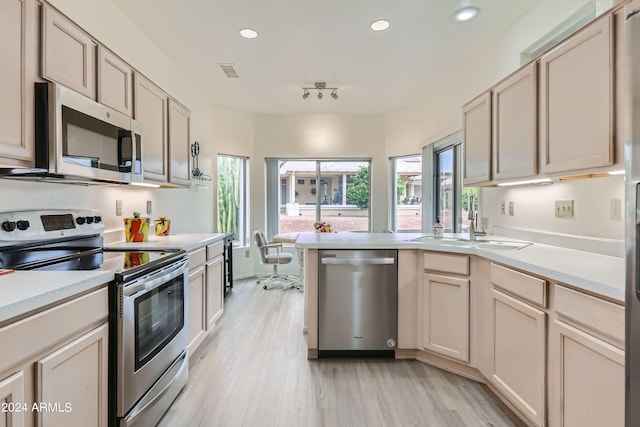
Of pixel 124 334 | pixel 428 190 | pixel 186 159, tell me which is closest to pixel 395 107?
pixel 428 190

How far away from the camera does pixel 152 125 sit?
8.41ft

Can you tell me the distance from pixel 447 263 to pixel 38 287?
2.24 metres

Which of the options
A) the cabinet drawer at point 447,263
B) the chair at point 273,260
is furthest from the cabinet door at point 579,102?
the chair at point 273,260

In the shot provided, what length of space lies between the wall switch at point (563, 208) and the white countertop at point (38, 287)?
8.42 ft

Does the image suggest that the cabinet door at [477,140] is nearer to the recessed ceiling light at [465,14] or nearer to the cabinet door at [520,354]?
the recessed ceiling light at [465,14]

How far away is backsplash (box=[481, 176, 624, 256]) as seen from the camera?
70.6 inches

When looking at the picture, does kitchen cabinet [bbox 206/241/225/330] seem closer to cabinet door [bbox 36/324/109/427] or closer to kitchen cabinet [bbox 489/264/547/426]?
cabinet door [bbox 36/324/109/427]

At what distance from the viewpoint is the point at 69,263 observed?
183 centimetres

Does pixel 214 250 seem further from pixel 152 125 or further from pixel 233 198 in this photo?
pixel 233 198

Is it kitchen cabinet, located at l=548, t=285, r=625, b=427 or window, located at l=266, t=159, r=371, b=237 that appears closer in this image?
kitchen cabinet, located at l=548, t=285, r=625, b=427

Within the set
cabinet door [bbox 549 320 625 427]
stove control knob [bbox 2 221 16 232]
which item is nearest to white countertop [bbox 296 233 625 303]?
cabinet door [bbox 549 320 625 427]

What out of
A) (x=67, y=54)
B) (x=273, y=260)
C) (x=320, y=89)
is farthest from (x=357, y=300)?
(x=320, y=89)

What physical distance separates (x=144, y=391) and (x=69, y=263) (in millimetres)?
807

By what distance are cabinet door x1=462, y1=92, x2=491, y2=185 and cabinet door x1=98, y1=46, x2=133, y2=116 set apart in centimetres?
251
